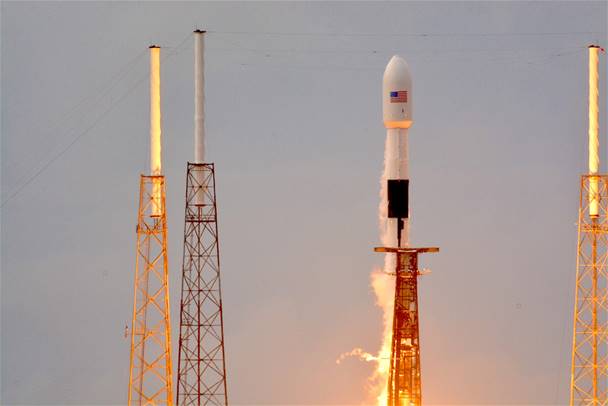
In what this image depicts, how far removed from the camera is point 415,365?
165 metres

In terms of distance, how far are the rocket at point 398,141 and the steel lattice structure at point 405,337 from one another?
157 centimetres

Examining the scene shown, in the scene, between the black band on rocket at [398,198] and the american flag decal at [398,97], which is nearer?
the black band on rocket at [398,198]

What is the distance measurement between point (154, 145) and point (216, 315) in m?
8.18

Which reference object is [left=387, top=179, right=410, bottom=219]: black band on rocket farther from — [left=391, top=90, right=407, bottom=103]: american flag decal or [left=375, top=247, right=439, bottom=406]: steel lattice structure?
[left=391, top=90, right=407, bottom=103]: american flag decal

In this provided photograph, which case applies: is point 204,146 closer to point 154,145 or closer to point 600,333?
point 154,145

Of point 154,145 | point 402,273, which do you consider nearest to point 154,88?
point 154,145

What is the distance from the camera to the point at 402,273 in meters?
164

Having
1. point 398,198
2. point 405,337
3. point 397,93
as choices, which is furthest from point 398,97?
A: point 405,337

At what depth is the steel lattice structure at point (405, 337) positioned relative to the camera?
16450 centimetres

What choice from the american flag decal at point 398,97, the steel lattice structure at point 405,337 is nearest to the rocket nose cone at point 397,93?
the american flag decal at point 398,97

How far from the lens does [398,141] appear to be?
166 metres

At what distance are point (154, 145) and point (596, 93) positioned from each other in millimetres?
20366

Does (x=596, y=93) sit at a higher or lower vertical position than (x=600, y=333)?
higher

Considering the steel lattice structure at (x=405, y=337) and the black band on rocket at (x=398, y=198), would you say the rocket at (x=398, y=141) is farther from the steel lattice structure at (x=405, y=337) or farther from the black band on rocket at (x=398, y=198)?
the steel lattice structure at (x=405, y=337)
